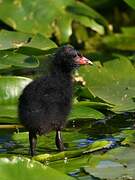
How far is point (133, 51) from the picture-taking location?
923 centimetres

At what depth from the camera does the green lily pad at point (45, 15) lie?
26.7ft

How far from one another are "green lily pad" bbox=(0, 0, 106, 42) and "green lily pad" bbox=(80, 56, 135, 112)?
151 cm

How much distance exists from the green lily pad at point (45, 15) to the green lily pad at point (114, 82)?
1.51 meters

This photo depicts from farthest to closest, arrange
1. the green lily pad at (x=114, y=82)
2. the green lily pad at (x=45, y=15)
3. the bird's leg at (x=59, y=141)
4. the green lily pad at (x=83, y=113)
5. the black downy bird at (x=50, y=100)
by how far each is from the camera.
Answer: the green lily pad at (x=45, y=15)
the green lily pad at (x=114, y=82)
the green lily pad at (x=83, y=113)
the bird's leg at (x=59, y=141)
the black downy bird at (x=50, y=100)

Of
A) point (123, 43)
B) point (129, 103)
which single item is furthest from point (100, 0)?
point (129, 103)

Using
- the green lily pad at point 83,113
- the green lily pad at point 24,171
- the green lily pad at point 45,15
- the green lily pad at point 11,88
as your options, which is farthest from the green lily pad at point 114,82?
the green lily pad at point 24,171

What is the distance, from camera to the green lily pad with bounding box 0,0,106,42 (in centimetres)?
813

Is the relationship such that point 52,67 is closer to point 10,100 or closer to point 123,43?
point 10,100

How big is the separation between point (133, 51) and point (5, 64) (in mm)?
3710

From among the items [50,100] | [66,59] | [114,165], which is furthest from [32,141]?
[114,165]

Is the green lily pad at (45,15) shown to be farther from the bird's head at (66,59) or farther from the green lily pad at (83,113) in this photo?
the bird's head at (66,59)

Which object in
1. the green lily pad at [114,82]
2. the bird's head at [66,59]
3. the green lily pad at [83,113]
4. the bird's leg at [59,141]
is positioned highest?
the bird's head at [66,59]

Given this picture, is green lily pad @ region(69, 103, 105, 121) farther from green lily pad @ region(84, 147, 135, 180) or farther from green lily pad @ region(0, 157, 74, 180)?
green lily pad @ region(0, 157, 74, 180)

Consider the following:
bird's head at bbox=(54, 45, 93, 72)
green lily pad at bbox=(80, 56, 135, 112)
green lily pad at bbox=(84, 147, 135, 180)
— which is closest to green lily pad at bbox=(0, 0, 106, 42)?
green lily pad at bbox=(80, 56, 135, 112)
